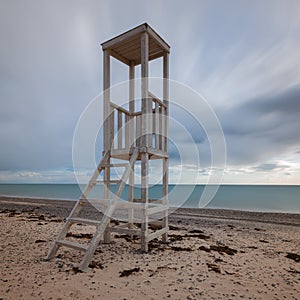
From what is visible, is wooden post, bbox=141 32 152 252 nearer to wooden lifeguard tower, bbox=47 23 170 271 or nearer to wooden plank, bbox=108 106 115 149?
wooden lifeguard tower, bbox=47 23 170 271

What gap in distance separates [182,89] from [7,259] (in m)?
6.29

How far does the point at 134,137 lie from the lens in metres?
6.20

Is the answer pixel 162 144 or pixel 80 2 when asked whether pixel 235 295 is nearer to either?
pixel 162 144

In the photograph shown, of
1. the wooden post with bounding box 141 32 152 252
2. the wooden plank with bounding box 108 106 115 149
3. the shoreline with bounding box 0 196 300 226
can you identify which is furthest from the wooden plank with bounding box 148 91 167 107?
the shoreline with bounding box 0 196 300 226

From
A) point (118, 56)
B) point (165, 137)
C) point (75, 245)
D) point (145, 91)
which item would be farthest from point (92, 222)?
point (118, 56)

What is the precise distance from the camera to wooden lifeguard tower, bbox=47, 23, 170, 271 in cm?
504

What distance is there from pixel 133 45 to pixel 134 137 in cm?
256

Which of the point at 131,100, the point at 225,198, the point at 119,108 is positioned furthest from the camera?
the point at 225,198

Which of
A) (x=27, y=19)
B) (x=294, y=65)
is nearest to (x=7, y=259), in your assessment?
(x=27, y=19)

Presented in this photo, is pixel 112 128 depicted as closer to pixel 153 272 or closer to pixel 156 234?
pixel 156 234

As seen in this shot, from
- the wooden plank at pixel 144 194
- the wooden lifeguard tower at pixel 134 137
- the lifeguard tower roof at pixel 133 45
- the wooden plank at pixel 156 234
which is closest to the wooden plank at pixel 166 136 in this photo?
the wooden lifeguard tower at pixel 134 137

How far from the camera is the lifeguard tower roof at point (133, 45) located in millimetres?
5441

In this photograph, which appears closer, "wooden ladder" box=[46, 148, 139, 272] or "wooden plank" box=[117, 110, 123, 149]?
"wooden ladder" box=[46, 148, 139, 272]

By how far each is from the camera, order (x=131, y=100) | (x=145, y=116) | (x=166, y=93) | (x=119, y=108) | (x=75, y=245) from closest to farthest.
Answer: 1. (x=75, y=245)
2. (x=145, y=116)
3. (x=119, y=108)
4. (x=166, y=93)
5. (x=131, y=100)
